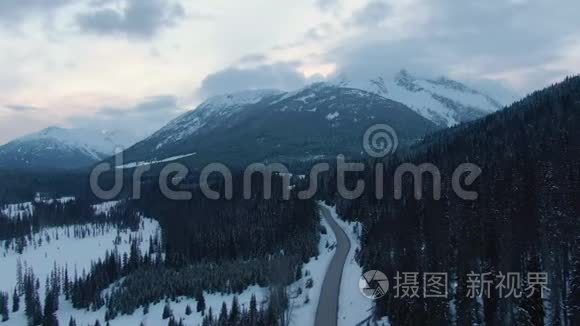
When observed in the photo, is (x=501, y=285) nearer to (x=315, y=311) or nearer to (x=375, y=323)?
(x=375, y=323)

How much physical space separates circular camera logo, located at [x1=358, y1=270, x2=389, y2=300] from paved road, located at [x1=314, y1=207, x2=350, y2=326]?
4.63 m

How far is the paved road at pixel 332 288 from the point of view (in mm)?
75188

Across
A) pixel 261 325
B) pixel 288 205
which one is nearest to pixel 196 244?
pixel 288 205

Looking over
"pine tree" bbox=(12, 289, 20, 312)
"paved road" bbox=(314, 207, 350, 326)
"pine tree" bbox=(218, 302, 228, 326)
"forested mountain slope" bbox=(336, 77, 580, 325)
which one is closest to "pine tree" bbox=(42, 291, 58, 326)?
"pine tree" bbox=(12, 289, 20, 312)

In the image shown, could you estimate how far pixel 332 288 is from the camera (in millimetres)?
89812

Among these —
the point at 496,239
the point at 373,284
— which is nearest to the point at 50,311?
the point at 373,284

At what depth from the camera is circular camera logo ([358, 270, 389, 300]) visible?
7474 cm

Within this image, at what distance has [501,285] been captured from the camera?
63469mm

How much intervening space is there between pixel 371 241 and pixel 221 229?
71514 millimetres

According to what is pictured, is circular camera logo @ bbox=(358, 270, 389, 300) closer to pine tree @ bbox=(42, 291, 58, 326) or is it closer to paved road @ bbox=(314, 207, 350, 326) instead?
paved road @ bbox=(314, 207, 350, 326)

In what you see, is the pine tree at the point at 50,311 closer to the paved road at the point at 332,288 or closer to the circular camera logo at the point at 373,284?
the paved road at the point at 332,288

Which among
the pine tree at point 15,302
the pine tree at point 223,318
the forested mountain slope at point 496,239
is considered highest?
the forested mountain slope at point 496,239

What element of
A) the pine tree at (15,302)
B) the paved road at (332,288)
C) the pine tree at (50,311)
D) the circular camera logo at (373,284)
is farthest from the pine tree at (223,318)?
the pine tree at (15,302)

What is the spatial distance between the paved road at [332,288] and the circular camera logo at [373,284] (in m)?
4.63
